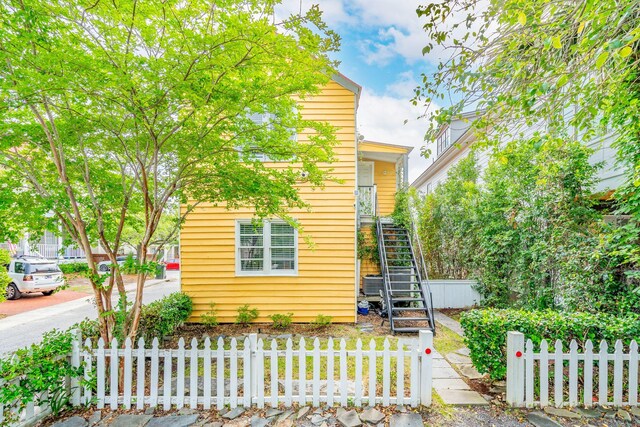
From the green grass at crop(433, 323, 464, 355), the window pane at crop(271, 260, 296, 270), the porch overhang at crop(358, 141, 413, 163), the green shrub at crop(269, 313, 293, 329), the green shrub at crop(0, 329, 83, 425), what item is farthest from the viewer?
the porch overhang at crop(358, 141, 413, 163)

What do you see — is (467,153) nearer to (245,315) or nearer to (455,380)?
(455,380)

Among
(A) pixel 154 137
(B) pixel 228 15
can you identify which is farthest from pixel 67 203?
(B) pixel 228 15

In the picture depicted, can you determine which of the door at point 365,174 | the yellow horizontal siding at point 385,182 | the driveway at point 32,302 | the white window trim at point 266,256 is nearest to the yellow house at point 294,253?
the white window trim at point 266,256

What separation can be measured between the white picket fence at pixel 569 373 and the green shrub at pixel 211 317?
5.87 m

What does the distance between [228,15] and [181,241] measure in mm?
5376

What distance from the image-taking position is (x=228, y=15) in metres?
3.15

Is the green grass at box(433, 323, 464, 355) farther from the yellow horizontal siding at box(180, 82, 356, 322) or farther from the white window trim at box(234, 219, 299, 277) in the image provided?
the white window trim at box(234, 219, 299, 277)

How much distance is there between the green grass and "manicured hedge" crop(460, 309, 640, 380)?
168 centimetres

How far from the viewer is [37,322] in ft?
27.3

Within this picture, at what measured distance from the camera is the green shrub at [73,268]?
11.7 feet

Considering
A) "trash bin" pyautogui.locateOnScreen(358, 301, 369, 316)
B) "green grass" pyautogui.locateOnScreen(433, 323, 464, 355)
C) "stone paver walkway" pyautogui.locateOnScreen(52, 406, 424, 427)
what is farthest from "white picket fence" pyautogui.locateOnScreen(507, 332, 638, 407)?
"trash bin" pyautogui.locateOnScreen(358, 301, 369, 316)

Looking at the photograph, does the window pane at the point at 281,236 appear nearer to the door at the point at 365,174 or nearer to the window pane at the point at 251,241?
the window pane at the point at 251,241

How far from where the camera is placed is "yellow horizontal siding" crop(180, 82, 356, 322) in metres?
7.10

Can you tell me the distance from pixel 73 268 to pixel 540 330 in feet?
19.0
